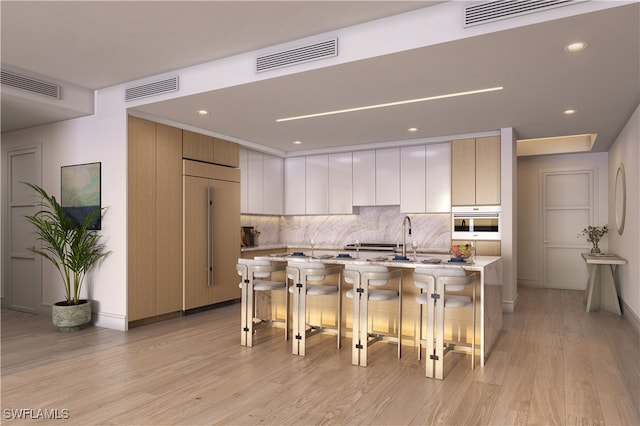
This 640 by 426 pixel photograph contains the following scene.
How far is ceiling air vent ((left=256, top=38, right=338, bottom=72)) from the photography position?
362cm

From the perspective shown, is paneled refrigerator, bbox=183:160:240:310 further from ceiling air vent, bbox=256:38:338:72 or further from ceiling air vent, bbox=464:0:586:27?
ceiling air vent, bbox=464:0:586:27

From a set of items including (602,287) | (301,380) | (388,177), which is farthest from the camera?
(388,177)

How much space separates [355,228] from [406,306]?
11.8 feet

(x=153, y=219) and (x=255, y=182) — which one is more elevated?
(x=255, y=182)

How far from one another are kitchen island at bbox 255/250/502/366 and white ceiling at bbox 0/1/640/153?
1681mm

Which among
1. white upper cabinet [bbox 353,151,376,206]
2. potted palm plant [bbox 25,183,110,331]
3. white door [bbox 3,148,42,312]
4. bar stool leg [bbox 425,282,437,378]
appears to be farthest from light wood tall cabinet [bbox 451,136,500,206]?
white door [bbox 3,148,42,312]

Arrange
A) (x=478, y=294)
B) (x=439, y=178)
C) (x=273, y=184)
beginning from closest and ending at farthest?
(x=478, y=294), (x=439, y=178), (x=273, y=184)

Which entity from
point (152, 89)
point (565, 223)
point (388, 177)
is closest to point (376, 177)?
point (388, 177)

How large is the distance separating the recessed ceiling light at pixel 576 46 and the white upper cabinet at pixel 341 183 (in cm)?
452

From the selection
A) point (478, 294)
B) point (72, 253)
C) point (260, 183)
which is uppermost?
point (260, 183)

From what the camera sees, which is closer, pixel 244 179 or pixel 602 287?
pixel 602 287

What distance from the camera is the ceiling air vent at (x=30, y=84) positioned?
4.50 m

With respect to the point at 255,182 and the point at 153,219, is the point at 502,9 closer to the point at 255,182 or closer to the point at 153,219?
the point at 153,219

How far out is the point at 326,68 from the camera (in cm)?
371
